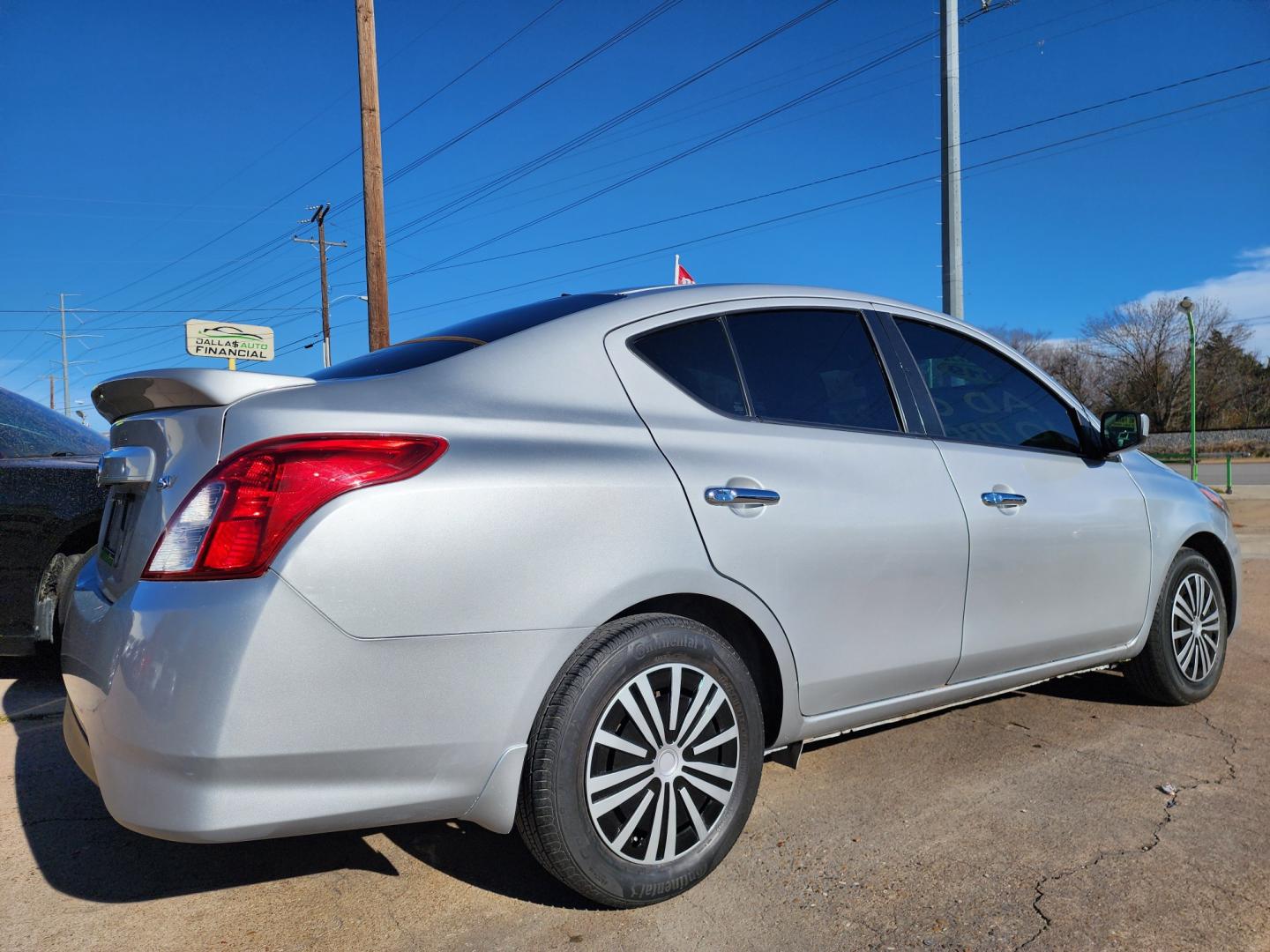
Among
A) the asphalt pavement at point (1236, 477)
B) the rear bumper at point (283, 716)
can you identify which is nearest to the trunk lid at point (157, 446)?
the rear bumper at point (283, 716)

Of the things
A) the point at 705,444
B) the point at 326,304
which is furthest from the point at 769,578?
the point at 326,304

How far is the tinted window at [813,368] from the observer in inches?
110

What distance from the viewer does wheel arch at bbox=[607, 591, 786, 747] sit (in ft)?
7.89

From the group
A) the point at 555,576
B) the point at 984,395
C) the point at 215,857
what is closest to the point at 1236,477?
the point at 984,395

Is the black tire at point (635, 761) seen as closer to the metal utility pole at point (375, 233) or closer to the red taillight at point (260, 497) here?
the red taillight at point (260, 497)

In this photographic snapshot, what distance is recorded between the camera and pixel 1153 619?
3.91 meters

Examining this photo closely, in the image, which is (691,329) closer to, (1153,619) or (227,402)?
(227,402)

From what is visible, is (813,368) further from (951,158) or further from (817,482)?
(951,158)

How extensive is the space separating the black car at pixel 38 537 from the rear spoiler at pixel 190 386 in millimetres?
2156

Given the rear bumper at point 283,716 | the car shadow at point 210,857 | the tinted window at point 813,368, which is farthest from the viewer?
the tinted window at point 813,368

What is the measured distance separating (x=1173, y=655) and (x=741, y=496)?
8.62 ft

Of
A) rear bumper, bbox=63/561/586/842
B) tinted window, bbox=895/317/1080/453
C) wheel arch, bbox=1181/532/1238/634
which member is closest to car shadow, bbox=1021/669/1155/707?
wheel arch, bbox=1181/532/1238/634

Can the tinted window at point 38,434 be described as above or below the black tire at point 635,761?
above

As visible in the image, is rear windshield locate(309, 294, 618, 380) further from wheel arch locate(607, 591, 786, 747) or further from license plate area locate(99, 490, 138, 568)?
wheel arch locate(607, 591, 786, 747)
